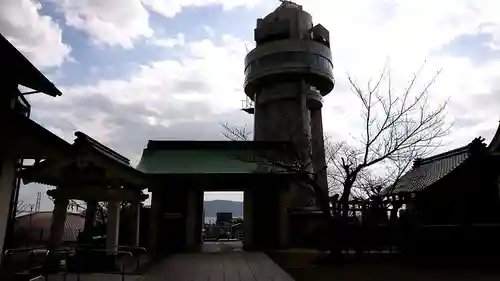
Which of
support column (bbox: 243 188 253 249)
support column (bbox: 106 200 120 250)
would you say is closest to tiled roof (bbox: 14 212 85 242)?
support column (bbox: 243 188 253 249)

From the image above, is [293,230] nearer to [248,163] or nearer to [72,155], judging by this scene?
[248,163]

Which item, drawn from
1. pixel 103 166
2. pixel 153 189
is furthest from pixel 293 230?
pixel 103 166

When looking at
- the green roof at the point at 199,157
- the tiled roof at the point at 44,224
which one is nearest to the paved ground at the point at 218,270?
the green roof at the point at 199,157

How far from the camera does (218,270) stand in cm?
1041

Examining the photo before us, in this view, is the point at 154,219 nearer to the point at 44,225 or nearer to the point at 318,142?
the point at 44,225

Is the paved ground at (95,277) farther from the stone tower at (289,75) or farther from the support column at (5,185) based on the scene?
the stone tower at (289,75)

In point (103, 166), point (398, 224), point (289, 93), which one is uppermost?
point (289, 93)

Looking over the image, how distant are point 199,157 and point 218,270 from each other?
34.5ft

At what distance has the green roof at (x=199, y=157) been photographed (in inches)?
725

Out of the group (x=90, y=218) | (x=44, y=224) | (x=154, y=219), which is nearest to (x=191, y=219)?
(x=154, y=219)

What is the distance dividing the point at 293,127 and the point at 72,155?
717 inches

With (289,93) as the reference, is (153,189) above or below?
below

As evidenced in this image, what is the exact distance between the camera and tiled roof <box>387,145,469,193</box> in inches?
671

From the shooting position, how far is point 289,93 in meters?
28.2
